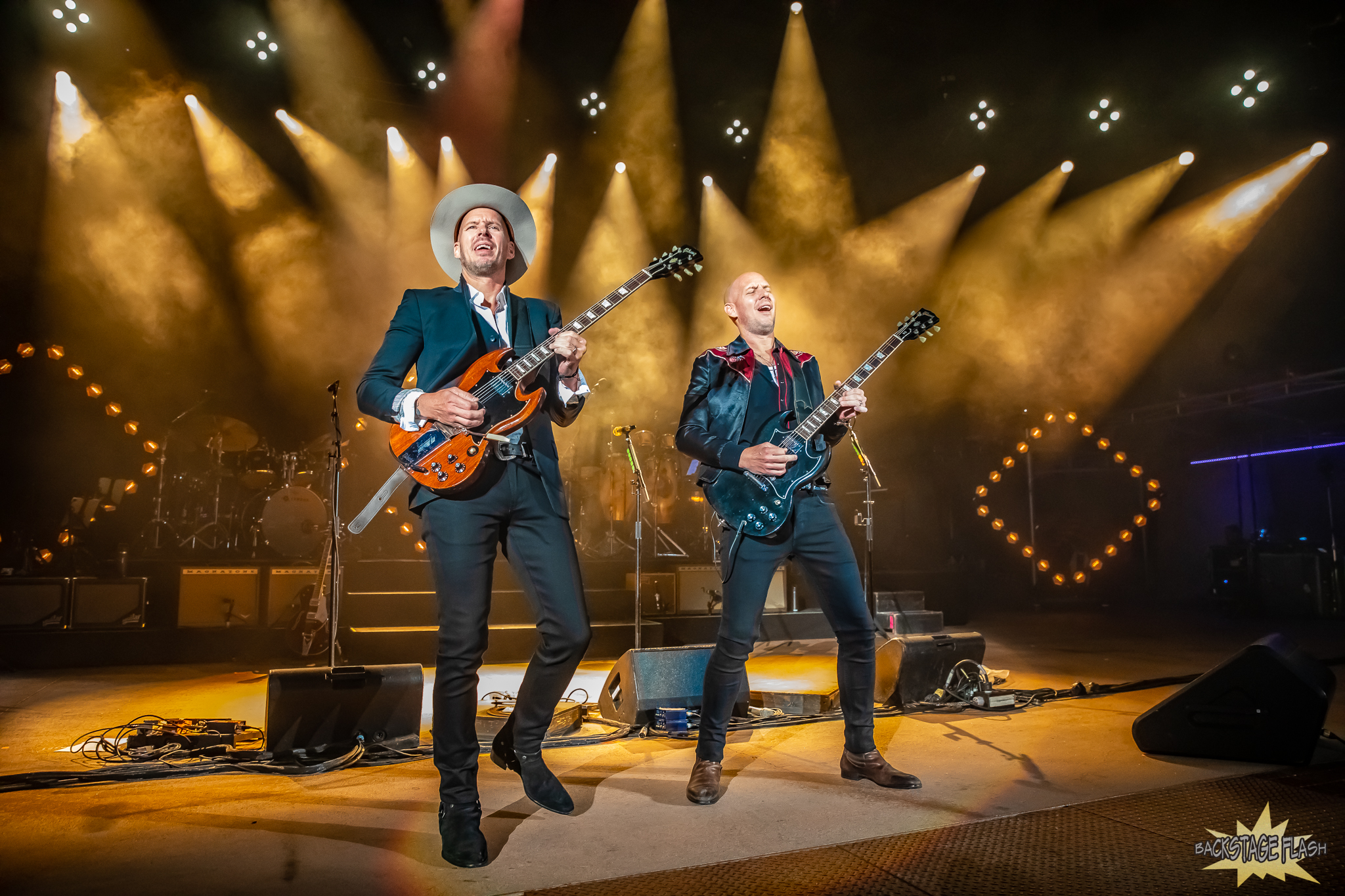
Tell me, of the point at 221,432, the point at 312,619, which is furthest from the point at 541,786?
the point at 221,432

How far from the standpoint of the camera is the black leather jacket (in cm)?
328

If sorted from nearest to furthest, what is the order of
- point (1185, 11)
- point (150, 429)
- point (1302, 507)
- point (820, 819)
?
1. point (820, 819)
2. point (1185, 11)
3. point (150, 429)
4. point (1302, 507)

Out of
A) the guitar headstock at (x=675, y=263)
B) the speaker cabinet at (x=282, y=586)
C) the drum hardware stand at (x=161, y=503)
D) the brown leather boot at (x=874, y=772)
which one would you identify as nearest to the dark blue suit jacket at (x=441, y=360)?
the guitar headstock at (x=675, y=263)

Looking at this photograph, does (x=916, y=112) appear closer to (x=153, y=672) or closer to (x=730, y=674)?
(x=730, y=674)

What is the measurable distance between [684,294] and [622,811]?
33.9ft

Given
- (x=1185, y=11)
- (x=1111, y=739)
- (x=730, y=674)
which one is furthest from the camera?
(x=1185, y=11)

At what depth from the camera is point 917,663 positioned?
16.3 ft

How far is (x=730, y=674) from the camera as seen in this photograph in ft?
10.4

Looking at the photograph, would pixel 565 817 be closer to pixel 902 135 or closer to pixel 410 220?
pixel 410 220

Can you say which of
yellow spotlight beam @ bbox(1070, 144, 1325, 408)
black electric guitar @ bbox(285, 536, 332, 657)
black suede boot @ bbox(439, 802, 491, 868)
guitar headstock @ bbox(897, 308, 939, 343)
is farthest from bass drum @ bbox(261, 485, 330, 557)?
yellow spotlight beam @ bbox(1070, 144, 1325, 408)

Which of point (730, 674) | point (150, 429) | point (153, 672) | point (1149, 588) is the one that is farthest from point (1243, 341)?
point (150, 429)

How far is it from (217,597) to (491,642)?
2819 mm

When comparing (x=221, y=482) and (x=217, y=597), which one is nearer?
(x=217, y=597)

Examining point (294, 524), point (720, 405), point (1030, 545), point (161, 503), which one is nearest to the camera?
point (720, 405)
